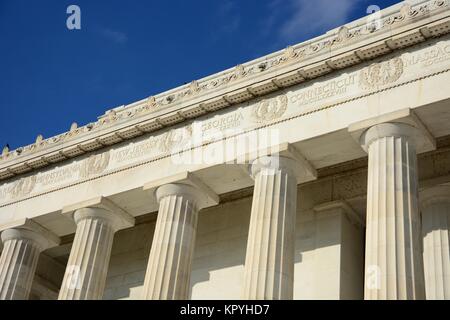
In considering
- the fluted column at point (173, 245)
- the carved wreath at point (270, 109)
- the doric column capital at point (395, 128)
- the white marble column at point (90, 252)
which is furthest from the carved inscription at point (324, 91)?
the white marble column at point (90, 252)

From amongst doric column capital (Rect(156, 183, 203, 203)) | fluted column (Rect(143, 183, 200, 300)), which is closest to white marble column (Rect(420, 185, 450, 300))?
fluted column (Rect(143, 183, 200, 300))

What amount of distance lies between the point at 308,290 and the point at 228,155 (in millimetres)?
9467

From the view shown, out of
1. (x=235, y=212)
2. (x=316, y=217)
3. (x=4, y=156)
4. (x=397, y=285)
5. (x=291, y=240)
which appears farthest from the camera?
(x=4, y=156)

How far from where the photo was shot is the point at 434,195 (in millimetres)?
44844

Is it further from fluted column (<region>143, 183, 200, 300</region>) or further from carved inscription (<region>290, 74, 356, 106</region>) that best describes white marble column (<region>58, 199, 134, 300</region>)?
carved inscription (<region>290, 74, 356, 106</region>)

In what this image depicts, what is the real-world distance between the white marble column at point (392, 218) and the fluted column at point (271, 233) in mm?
4829

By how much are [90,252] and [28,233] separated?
277 inches

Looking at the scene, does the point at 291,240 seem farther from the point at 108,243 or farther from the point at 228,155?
the point at 108,243

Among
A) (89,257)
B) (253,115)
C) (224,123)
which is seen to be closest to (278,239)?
(253,115)

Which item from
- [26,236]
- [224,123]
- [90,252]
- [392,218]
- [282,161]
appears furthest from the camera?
[26,236]

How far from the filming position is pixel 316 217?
4866cm

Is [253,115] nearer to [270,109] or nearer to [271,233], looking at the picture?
[270,109]

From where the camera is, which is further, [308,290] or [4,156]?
[4,156]
